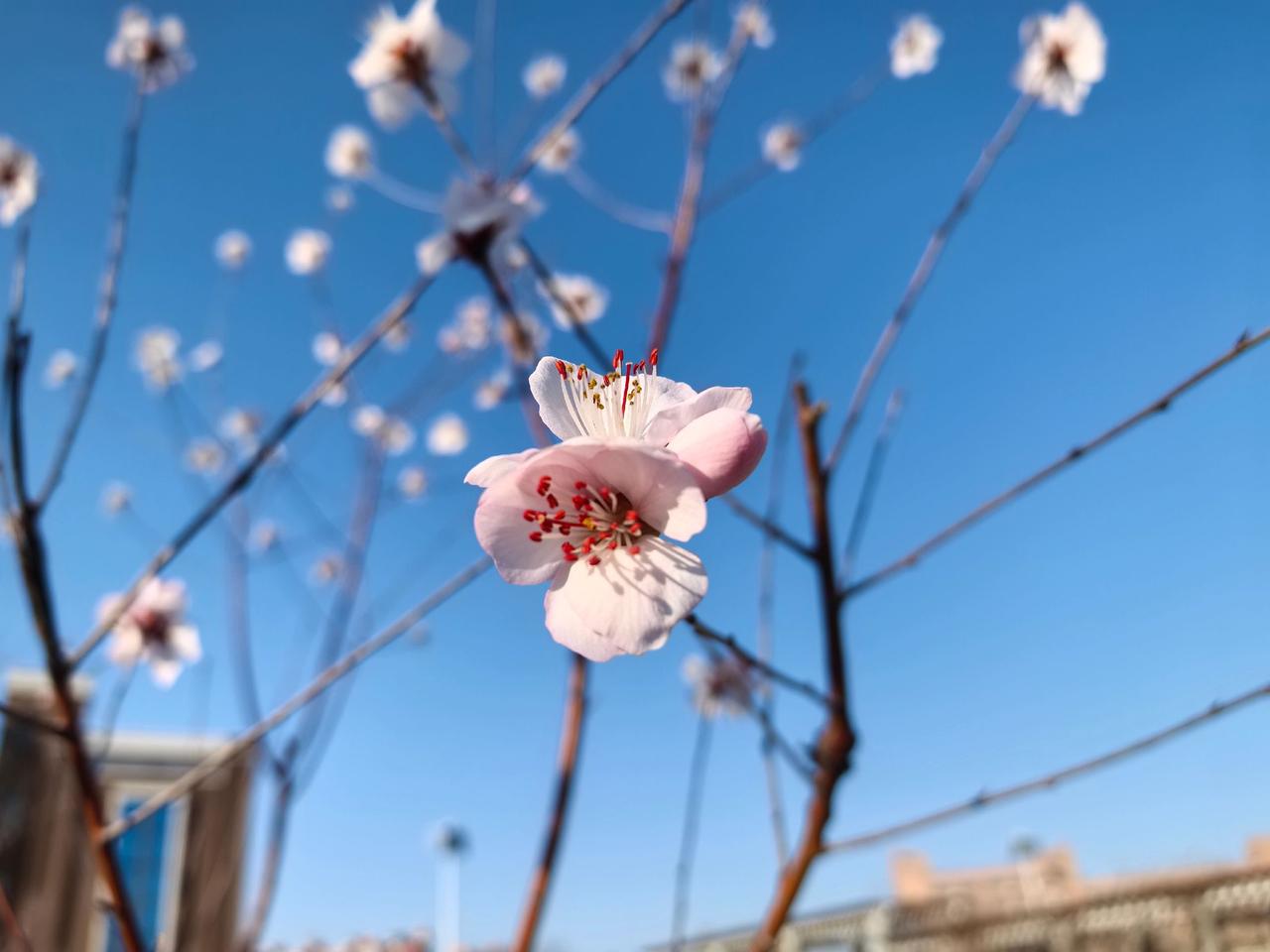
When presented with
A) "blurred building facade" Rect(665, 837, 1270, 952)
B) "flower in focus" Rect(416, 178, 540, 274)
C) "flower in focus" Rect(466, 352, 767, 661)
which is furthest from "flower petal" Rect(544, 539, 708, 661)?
"blurred building facade" Rect(665, 837, 1270, 952)

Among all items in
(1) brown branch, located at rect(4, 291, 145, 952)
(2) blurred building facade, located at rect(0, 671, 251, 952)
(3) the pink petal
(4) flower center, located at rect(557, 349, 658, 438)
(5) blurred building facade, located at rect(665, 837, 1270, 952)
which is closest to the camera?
(3) the pink petal

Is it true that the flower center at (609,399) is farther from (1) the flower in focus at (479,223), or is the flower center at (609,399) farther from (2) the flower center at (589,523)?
(1) the flower in focus at (479,223)

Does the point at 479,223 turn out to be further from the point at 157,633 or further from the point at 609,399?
the point at 157,633

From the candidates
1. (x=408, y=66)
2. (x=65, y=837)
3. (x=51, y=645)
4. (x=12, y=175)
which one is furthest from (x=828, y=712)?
(x=65, y=837)

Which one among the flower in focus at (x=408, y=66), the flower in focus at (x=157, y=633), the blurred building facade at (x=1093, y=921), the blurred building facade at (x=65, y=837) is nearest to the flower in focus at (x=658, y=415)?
the flower in focus at (x=408, y=66)

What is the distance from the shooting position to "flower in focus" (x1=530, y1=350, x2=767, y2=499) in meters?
0.54

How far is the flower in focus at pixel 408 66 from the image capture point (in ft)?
5.29

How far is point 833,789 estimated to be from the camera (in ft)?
2.62

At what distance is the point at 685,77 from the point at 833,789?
2188 mm

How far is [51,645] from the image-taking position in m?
0.88

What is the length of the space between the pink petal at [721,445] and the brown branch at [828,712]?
0.34 metres

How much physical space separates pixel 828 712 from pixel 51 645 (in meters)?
0.75

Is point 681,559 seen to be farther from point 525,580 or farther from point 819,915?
point 819,915

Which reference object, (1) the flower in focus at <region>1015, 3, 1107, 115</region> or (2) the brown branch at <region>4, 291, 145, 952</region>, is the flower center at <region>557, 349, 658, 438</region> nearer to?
(2) the brown branch at <region>4, 291, 145, 952</region>
